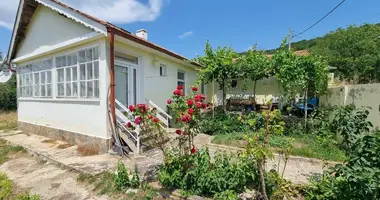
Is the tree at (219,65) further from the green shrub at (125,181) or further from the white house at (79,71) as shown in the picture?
the green shrub at (125,181)

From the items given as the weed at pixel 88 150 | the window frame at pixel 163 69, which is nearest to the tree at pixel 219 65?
the window frame at pixel 163 69

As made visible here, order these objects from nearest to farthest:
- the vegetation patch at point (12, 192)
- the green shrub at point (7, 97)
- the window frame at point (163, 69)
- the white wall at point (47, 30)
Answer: the vegetation patch at point (12, 192), the white wall at point (47, 30), the window frame at point (163, 69), the green shrub at point (7, 97)

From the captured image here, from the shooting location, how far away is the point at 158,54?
29.9 feet

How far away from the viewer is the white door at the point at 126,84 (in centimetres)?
757

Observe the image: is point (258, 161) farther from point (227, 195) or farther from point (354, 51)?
point (354, 51)

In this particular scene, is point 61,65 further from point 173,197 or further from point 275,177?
point 275,177

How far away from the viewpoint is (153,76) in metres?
9.05

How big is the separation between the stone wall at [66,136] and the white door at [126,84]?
1709mm

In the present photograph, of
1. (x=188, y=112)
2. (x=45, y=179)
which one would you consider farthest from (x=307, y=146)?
(x=45, y=179)

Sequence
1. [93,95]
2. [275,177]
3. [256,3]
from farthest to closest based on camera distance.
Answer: [256,3]
[93,95]
[275,177]

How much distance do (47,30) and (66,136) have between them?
4.47 m

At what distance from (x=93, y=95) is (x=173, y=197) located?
4.79 meters

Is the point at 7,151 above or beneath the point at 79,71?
beneath

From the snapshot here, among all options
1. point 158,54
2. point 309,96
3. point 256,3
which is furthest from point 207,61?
point 309,96
